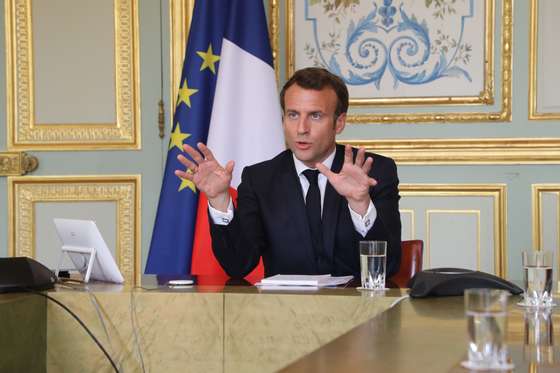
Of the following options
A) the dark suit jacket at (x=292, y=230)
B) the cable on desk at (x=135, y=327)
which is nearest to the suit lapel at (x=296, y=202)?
the dark suit jacket at (x=292, y=230)

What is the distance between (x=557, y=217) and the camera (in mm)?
4277

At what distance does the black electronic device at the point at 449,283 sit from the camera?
7.27 ft

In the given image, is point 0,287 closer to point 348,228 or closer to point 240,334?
point 240,334

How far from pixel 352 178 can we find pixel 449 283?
59 cm

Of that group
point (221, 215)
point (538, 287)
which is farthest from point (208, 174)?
point (538, 287)

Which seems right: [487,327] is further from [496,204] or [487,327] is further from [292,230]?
[496,204]

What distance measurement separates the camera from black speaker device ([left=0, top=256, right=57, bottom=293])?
236 centimetres

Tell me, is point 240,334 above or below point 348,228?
below

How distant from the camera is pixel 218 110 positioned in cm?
414

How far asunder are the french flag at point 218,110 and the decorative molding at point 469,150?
53 centimetres

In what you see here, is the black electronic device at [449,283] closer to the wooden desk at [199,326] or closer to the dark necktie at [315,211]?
the wooden desk at [199,326]

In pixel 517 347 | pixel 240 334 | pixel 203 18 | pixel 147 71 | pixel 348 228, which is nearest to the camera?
pixel 517 347

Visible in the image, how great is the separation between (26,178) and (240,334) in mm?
2745

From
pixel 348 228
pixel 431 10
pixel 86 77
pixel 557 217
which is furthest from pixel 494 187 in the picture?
pixel 86 77
